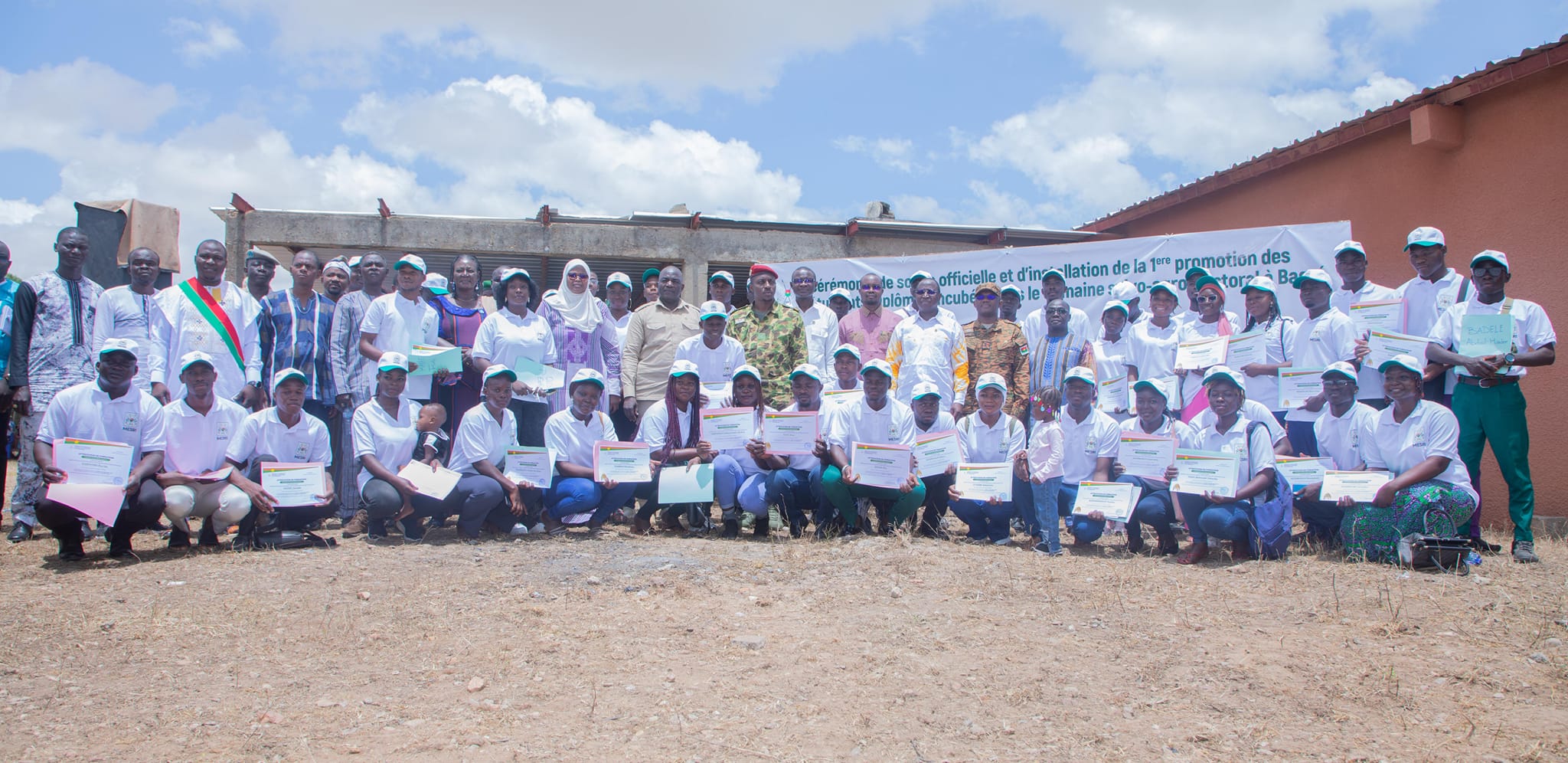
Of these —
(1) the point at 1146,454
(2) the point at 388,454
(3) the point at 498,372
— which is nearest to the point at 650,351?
(3) the point at 498,372

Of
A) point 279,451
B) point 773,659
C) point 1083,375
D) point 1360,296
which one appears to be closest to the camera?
point 773,659

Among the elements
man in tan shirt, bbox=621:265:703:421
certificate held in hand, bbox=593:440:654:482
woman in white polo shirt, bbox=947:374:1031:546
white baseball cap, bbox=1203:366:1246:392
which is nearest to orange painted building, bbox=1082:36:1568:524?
white baseball cap, bbox=1203:366:1246:392

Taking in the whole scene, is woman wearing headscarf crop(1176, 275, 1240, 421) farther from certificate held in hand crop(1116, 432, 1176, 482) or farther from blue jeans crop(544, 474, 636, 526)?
blue jeans crop(544, 474, 636, 526)

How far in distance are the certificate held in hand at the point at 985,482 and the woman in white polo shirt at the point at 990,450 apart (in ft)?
0.22

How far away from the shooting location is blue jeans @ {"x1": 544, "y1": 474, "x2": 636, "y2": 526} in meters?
Result: 6.78

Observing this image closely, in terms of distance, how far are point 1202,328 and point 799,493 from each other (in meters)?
3.36

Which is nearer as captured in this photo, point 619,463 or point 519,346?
point 619,463

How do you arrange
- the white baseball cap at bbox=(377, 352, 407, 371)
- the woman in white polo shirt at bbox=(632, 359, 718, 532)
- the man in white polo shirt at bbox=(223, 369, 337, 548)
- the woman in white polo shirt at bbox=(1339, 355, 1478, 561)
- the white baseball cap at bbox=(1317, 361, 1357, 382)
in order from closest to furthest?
the woman in white polo shirt at bbox=(1339, 355, 1478, 561) → the man in white polo shirt at bbox=(223, 369, 337, 548) → the white baseball cap at bbox=(1317, 361, 1357, 382) → the white baseball cap at bbox=(377, 352, 407, 371) → the woman in white polo shirt at bbox=(632, 359, 718, 532)

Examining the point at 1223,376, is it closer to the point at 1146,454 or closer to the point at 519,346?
the point at 1146,454

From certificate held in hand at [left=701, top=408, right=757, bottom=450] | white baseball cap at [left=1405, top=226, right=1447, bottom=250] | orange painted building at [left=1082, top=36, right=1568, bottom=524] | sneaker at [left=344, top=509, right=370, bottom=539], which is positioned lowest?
sneaker at [left=344, top=509, right=370, bottom=539]

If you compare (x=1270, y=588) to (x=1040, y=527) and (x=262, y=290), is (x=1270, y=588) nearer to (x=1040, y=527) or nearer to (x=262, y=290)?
(x=1040, y=527)

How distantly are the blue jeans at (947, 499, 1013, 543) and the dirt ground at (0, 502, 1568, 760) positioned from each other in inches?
29.5

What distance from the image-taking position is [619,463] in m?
6.76

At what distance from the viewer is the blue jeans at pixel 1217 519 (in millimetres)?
5953
